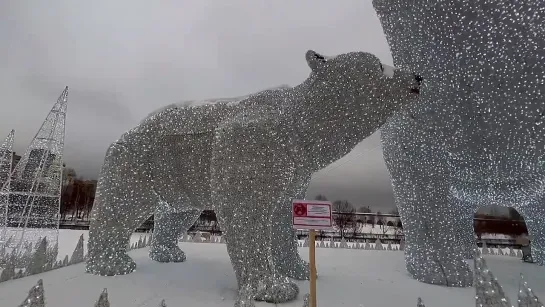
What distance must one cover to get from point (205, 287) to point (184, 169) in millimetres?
1102

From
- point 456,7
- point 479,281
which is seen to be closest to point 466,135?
point 456,7

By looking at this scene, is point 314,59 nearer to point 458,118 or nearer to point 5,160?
point 458,118

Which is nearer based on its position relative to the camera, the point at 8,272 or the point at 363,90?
the point at 363,90

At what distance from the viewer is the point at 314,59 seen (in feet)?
9.30

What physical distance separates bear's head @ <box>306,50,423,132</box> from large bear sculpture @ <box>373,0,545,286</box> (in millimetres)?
611

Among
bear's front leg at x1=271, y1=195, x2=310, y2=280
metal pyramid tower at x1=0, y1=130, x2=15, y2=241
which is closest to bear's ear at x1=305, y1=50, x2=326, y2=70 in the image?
bear's front leg at x1=271, y1=195, x2=310, y2=280

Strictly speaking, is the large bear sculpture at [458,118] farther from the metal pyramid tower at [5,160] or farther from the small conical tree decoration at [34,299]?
the metal pyramid tower at [5,160]

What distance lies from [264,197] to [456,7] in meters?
2.26

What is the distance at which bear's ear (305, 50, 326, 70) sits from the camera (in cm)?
282

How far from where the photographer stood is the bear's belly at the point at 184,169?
10.4 feet

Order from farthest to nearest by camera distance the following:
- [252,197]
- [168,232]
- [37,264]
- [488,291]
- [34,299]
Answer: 1. [168,232]
2. [37,264]
3. [252,197]
4. [488,291]
5. [34,299]

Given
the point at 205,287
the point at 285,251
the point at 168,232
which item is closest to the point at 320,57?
the point at 285,251

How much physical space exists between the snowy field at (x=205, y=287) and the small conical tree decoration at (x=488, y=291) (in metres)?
0.87

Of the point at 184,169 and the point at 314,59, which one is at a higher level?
the point at 314,59
